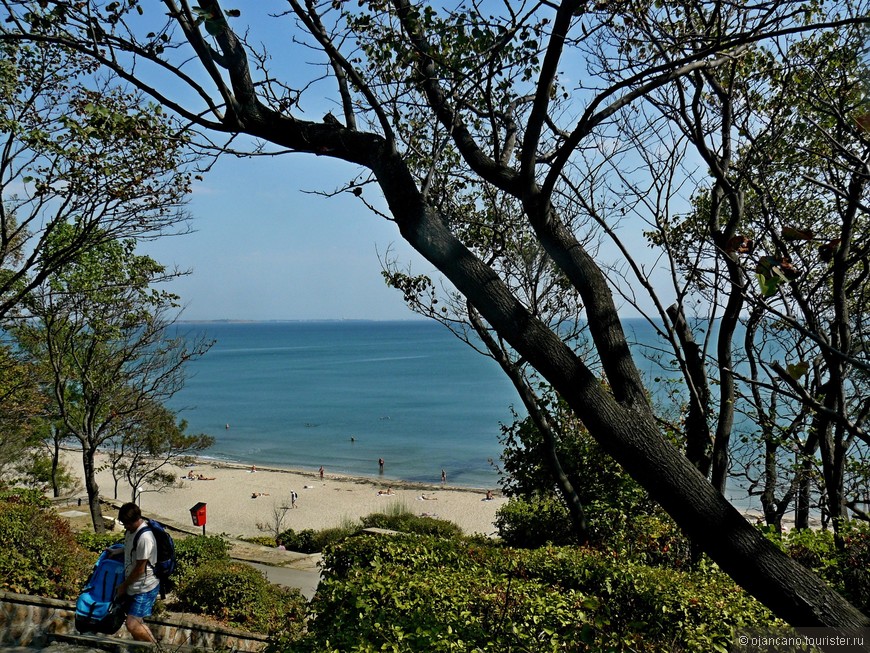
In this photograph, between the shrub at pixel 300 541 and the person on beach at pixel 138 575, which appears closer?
the person on beach at pixel 138 575

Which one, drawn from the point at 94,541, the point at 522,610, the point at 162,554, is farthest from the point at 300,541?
the point at 522,610

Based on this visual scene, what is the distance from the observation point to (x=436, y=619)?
14.6 feet

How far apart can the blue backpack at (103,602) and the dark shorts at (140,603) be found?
66 mm

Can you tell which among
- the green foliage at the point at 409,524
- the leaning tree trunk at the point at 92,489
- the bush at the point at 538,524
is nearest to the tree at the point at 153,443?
the leaning tree trunk at the point at 92,489

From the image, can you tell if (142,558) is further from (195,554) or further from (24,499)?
(24,499)

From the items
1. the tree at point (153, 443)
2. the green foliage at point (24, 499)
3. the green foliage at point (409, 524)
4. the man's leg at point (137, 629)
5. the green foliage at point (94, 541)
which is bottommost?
the man's leg at point (137, 629)

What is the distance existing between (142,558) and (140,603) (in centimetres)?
50

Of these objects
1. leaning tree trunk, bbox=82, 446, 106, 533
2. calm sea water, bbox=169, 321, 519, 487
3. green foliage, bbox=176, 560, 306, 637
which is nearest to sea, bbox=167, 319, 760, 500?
calm sea water, bbox=169, 321, 519, 487

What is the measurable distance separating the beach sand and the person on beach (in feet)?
68.0

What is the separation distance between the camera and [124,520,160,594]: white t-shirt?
239 inches

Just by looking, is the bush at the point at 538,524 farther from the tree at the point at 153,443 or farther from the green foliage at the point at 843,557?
the tree at the point at 153,443

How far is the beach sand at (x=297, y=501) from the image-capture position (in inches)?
1146

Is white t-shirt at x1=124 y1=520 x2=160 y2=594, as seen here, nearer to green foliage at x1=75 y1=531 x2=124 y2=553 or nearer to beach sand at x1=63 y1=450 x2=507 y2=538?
green foliage at x1=75 y1=531 x2=124 y2=553

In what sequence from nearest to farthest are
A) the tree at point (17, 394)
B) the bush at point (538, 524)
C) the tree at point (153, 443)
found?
the bush at point (538, 524) → the tree at point (17, 394) → the tree at point (153, 443)
